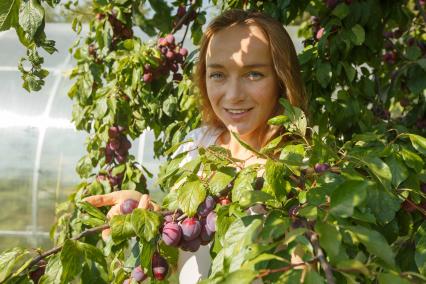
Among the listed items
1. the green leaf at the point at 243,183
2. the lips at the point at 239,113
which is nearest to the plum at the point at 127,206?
the green leaf at the point at 243,183

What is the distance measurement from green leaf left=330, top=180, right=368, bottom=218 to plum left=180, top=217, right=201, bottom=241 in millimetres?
389

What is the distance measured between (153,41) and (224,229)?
4.60 ft

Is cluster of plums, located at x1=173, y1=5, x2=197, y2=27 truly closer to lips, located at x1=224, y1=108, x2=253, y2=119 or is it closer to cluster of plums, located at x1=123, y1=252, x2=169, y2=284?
lips, located at x1=224, y1=108, x2=253, y2=119

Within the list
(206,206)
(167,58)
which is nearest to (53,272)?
(206,206)

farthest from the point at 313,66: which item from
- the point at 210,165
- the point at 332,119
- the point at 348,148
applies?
the point at 210,165

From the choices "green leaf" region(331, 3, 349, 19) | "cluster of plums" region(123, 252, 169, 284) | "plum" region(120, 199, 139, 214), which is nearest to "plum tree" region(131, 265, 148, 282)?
"cluster of plums" region(123, 252, 169, 284)

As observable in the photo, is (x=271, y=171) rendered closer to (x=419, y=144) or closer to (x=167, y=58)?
(x=419, y=144)

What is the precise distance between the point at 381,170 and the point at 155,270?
1.60ft

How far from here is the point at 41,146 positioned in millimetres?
4234

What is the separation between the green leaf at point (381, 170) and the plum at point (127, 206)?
0.46m

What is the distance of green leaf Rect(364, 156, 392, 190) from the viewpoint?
86cm

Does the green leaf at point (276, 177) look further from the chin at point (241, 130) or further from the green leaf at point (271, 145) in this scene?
the chin at point (241, 130)

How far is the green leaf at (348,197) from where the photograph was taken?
0.71 m

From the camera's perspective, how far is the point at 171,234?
1023 mm
